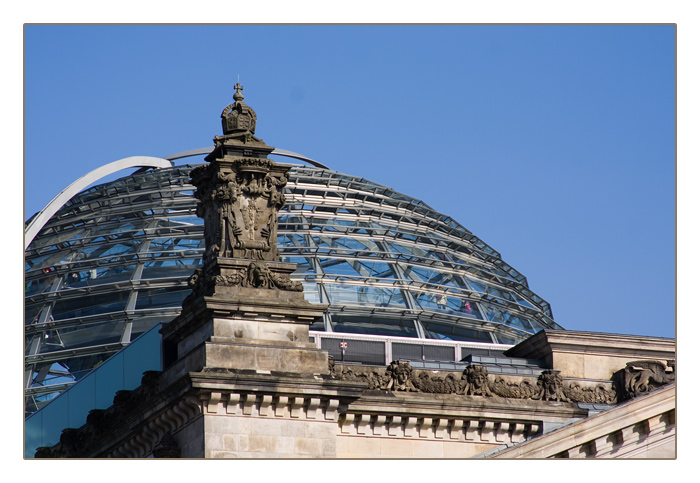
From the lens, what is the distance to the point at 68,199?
225 feet

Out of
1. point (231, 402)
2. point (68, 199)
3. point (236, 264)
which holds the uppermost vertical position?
point (68, 199)

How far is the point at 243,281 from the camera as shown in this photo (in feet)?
130

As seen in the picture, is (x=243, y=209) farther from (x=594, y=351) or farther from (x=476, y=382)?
(x=594, y=351)

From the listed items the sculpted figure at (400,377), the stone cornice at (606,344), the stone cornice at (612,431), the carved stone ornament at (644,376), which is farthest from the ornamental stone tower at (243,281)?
the carved stone ornament at (644,376)

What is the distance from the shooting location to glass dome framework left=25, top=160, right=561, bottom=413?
61.8 meters

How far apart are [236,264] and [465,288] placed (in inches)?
1056

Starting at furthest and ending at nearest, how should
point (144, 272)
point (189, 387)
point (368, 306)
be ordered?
point (144, 272) < point (368, 306) < point (189, 387)

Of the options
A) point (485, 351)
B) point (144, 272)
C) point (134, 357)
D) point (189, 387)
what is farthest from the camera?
point (144, 272)

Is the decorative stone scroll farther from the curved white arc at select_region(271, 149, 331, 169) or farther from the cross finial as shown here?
the curved white arc at select_region(271, 149, 331, 169)

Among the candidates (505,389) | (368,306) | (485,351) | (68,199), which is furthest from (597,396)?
(68,199)

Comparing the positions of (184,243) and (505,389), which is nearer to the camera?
(505,389)

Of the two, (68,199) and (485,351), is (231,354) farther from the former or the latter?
(68,199)

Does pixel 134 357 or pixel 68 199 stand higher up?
pixel 68 199

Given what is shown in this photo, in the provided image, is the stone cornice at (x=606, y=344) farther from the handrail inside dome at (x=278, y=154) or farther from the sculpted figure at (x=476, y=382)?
the handrail inside dome at (x=278, y=154)
